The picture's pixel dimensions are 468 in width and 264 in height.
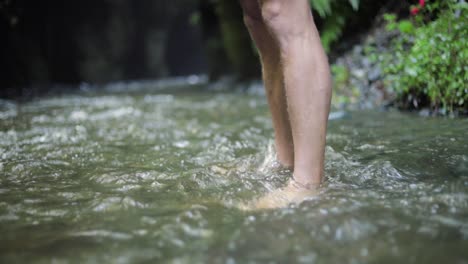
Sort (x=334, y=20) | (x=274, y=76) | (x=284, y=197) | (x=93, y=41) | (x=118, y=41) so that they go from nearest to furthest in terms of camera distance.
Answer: (x=284, y=197) < (x=274, y=76) < (x=334, y=20) < (x=93, y=41) < (x=118, y=41)

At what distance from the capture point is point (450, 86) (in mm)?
2699

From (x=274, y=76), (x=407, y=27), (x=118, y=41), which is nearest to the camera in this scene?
(x=274, y=76)

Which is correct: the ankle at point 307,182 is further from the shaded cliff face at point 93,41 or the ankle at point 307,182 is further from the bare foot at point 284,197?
the shaded cliff face at point 93,41

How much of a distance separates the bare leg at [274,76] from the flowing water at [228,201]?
0.37 feet

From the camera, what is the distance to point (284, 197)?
1.46m

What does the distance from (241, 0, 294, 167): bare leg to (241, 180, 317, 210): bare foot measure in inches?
18.1

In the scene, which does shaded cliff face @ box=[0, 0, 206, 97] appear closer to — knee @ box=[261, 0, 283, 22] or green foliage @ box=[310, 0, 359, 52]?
green foliage @ box=[310, 0, 359, 52]

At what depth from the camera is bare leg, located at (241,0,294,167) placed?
1932mm

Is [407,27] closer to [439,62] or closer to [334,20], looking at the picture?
[439,62]

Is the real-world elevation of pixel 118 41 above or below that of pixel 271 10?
above

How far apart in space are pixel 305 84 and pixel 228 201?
50 cm

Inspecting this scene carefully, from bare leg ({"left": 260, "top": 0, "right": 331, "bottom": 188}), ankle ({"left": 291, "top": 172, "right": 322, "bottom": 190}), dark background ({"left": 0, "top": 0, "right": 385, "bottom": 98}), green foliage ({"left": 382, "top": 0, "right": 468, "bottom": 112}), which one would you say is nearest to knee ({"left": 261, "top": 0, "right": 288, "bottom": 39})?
bare leg ({"left": 260, "top": 0, "right": 331, "bottom": 188})

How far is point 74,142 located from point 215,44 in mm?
8280

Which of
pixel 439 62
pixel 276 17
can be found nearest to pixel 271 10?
pixel 276 17
